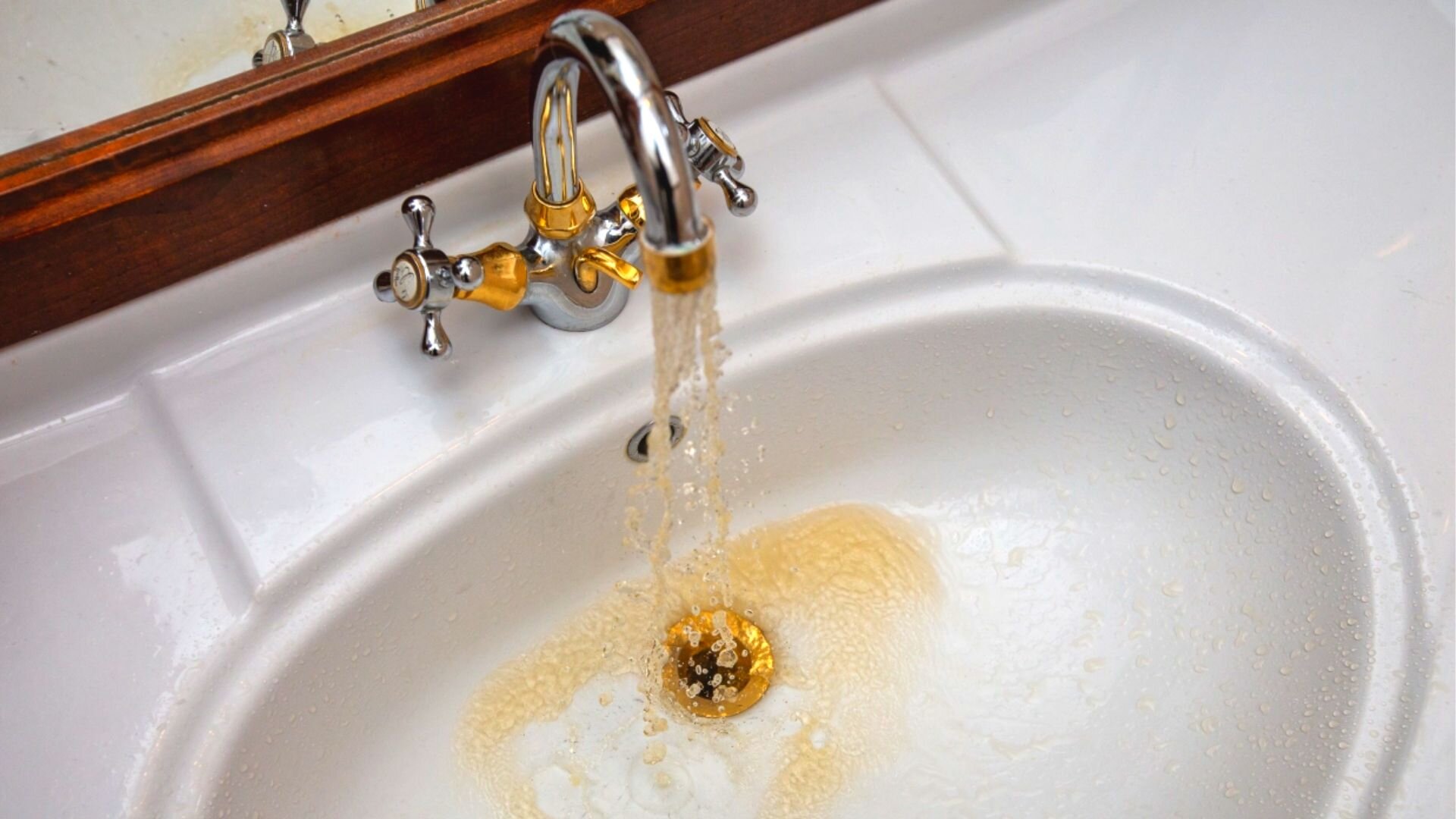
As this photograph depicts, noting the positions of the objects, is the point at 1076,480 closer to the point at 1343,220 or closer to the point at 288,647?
the point at 1343,220

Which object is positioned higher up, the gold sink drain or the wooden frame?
the wooden frame

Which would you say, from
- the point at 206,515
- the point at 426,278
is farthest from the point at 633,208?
the point at 206,515

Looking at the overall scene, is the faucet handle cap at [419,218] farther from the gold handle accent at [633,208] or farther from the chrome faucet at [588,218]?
the gold handle accent at [633,208]

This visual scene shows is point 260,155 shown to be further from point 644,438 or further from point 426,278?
point 644,438

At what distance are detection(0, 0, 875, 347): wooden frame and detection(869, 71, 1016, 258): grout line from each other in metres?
0.16

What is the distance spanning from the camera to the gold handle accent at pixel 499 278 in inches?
24.6

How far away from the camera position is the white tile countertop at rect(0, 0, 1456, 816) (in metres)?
0.61

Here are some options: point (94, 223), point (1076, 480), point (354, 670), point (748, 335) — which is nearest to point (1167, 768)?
point (1076, 480)

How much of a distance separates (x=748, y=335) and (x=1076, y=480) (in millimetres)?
249

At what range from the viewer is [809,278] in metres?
0.72

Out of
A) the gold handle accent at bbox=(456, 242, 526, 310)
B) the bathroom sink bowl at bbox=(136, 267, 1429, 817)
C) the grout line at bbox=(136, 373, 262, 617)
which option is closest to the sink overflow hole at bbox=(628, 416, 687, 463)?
the bathroom sink bowl at bbox=(136, 267, 1429, 817)

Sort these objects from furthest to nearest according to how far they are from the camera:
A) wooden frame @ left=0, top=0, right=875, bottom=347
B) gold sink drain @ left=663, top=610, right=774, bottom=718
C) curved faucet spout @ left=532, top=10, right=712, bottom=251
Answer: gold sink drain @ left=663, top=610, right=774, bottom=718, wooden frame @ left=0, top=0, right=875, bottom=347, curved faucet spout @ left=532, top=10, right=712, bottom=251

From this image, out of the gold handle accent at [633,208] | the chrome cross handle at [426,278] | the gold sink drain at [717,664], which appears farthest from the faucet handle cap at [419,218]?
the gold sink drain at [717,664]

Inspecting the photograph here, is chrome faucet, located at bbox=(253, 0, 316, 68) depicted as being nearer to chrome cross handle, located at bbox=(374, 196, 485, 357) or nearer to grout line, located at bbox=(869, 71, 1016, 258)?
chrome cross handle, located at bbox=(374, 196, 485, 357)
